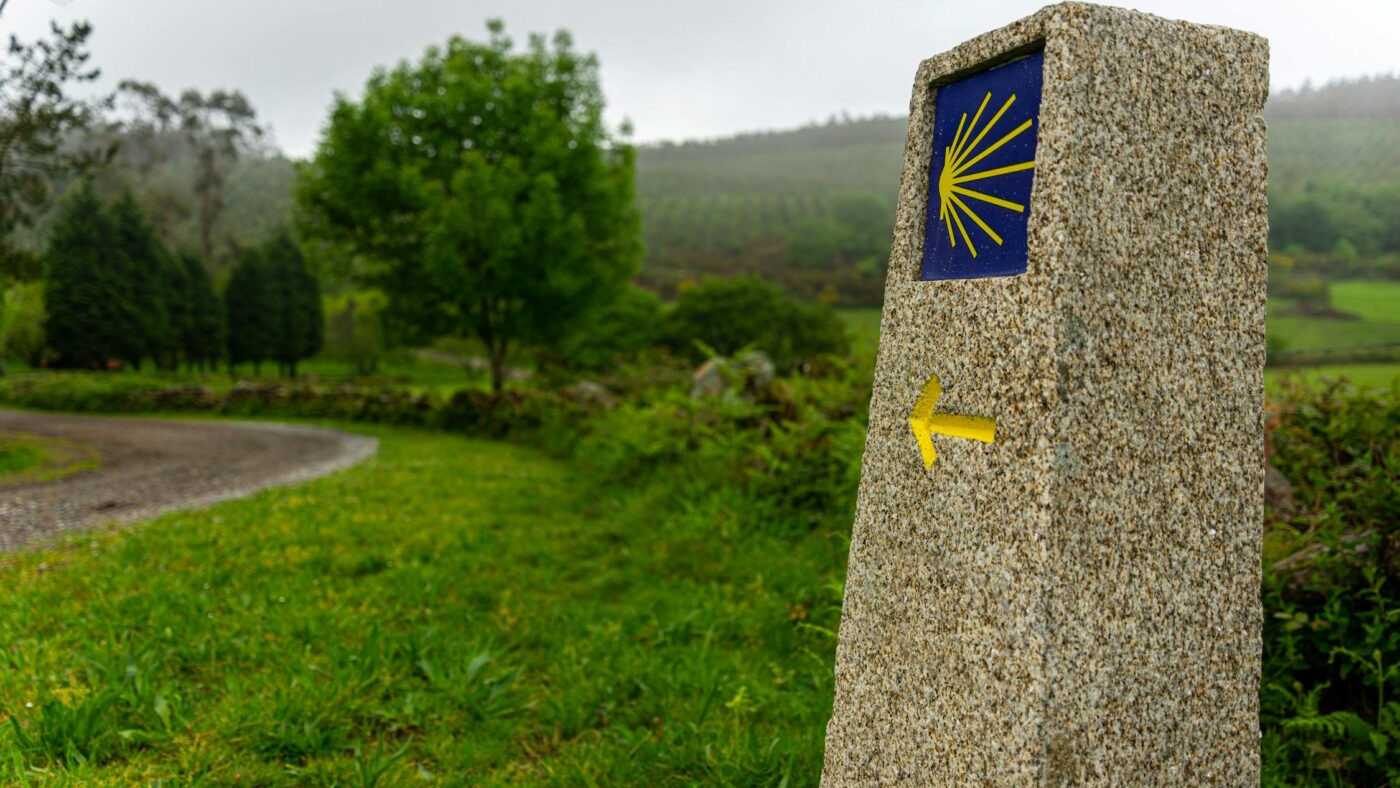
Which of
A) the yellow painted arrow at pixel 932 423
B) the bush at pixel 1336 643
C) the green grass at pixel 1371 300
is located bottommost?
the bush at pixel 1336 643

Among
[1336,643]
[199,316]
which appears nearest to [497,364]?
[1336,643]

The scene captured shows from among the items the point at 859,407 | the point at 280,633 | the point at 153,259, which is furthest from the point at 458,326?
the point at 153,259

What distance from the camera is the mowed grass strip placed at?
126 inches

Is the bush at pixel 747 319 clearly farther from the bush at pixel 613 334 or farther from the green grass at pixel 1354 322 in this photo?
the green grass at pixel 1354 322

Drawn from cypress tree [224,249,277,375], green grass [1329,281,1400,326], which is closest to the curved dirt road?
cypress tree [224,249,277,375]

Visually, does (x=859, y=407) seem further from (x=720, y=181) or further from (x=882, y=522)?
(x=720, y=181)

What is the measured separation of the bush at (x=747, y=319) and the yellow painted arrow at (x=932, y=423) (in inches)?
1349

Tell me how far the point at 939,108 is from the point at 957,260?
1.62 feet

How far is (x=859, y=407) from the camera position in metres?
7.07

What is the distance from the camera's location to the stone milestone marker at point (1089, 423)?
→ 1.81m

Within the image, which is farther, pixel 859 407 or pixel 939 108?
pixel 859 407

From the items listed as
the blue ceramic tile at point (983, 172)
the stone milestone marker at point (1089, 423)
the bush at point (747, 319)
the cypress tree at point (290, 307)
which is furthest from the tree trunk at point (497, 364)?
the cypress tree at point (290, 307)

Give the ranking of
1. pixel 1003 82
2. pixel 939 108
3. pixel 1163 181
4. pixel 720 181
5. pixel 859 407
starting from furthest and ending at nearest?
pixel 720 181 → pixel 859 407 → pixel 939 108 → pixel 1003 82 → pixel 1163 181

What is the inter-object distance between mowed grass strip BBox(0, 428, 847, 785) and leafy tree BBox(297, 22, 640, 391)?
31.6 feet
